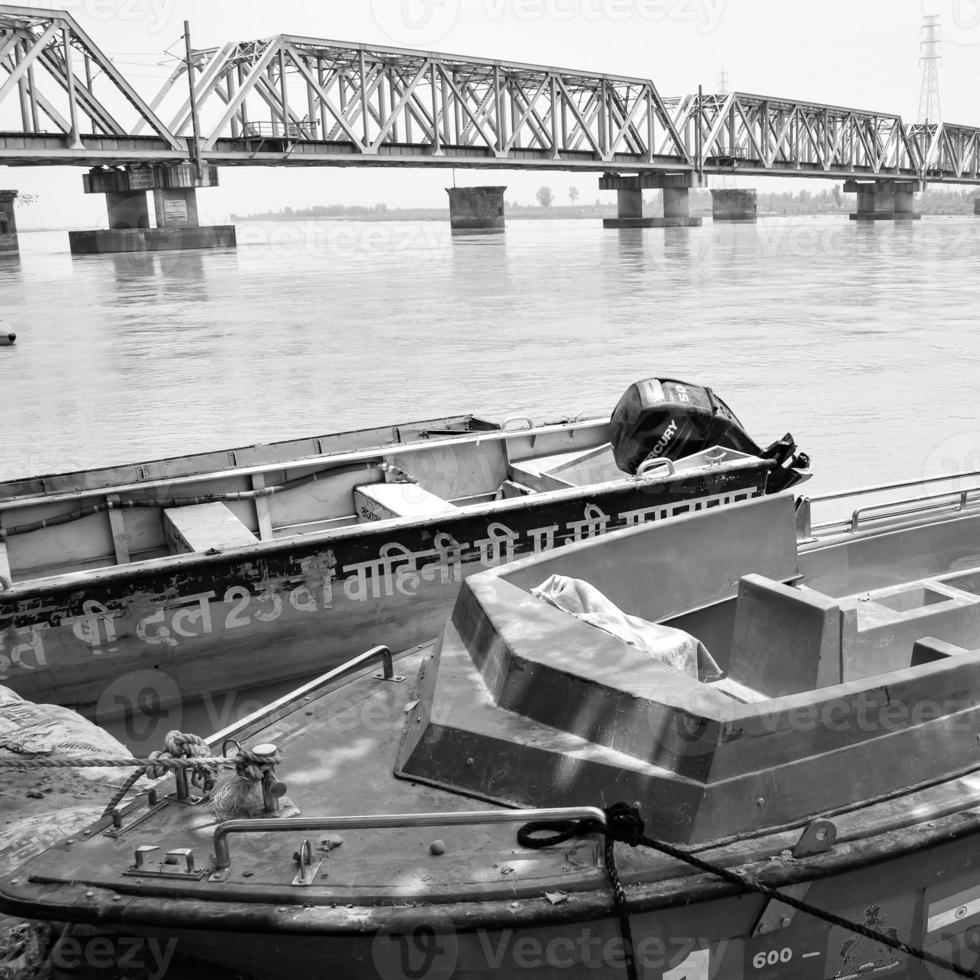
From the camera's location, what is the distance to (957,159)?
11731 centimetres

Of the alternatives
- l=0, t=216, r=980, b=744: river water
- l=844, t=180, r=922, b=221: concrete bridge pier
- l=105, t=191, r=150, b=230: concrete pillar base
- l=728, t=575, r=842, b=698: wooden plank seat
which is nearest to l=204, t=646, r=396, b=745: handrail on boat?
l=728, t=575, r=842, b=698: wooden plank seat

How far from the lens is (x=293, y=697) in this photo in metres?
4.00

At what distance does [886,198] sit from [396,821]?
106m

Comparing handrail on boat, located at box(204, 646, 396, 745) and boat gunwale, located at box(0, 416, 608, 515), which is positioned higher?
boat gunwale, located at box(0, 416, 608, 515)

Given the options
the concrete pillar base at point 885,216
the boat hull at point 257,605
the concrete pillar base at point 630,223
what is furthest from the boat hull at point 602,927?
the concrete pillar base at point 885,216

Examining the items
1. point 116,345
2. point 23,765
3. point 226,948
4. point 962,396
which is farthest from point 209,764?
point 116,345

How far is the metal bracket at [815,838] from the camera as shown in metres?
3.05

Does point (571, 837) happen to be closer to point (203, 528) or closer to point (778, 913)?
point (778, 913)

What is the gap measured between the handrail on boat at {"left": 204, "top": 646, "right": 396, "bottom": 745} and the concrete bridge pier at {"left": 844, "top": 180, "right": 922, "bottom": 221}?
326 ft

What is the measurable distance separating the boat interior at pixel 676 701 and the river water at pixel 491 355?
584 centimetres

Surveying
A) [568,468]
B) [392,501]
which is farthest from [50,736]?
[568,468]

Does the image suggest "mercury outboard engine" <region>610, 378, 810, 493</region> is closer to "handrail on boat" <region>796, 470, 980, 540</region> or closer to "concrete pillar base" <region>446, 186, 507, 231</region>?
"handrail on boat" <region>796, 470, 980, 540</region>

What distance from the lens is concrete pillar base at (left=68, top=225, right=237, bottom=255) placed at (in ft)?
180

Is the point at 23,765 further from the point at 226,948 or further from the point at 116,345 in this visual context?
the point at 116,345
